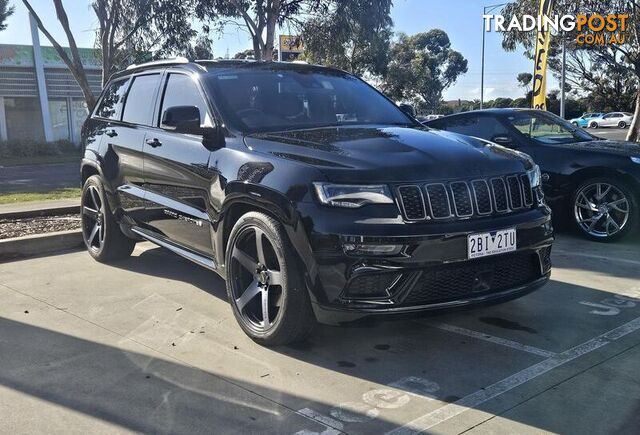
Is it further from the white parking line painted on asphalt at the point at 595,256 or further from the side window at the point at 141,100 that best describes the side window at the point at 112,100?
the white parking line painted on asphalt at the point at 595,256

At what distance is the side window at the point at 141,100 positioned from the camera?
18.0 feet

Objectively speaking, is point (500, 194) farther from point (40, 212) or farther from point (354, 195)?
point (40, 212)

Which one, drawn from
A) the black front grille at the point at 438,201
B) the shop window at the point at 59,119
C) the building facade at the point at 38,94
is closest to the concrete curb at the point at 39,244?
the black front grille at the point at 438,201

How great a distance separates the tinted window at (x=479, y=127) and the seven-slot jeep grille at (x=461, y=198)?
4.19 meters

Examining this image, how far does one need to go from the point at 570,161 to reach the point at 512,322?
135 inches

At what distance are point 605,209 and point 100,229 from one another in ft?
18.0

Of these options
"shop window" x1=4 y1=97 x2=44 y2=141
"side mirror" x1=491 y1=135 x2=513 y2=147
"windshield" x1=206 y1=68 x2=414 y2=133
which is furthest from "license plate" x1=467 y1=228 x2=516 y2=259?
"shop window" x1=4 y1=97 x2=44 y2=141

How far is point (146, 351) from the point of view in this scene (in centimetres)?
400

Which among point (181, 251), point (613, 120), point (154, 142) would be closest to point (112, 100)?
point (154, 142)

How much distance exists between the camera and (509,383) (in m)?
3.48

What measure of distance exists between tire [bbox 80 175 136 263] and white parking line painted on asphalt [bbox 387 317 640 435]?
407cm

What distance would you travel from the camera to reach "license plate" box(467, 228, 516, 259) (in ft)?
11.7

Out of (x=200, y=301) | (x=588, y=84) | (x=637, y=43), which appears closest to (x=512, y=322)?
(x=200, y=301)

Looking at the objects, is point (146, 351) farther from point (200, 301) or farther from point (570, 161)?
point (570, 161)
